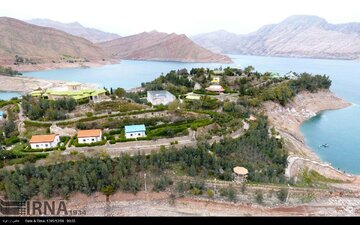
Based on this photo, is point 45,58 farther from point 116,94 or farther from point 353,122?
point 353,122

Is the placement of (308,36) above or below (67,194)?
above

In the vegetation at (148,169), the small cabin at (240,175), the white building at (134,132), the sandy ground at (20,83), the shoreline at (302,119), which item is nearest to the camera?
the vegetation at (148,169)

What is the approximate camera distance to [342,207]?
13.2m

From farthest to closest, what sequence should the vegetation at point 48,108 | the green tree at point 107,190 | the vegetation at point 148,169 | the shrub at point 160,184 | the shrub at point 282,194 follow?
the vegetation at point 48,108 < the shrub at point 160,184 < the shrub at point 282,194 < the green tree at point 107,190 < the vegetation at point 148,169

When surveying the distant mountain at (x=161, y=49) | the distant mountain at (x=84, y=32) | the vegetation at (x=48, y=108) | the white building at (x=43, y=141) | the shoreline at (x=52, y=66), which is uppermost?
the distant mountain at (x=84, y=32)

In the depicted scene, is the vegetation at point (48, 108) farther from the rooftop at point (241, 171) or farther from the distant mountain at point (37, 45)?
the distant mountain at point (37, 45)

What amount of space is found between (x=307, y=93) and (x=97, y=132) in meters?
25.6

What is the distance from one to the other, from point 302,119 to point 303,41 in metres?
103

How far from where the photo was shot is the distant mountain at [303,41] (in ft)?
342

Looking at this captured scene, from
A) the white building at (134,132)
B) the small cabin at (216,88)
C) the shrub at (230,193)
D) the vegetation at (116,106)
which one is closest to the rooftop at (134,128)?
the white building at (134,132)

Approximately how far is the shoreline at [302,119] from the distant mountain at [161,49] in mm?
48820

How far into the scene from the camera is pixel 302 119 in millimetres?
27750

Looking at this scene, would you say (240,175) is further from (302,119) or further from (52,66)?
(52,66)

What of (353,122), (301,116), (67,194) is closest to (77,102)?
(67,194)
